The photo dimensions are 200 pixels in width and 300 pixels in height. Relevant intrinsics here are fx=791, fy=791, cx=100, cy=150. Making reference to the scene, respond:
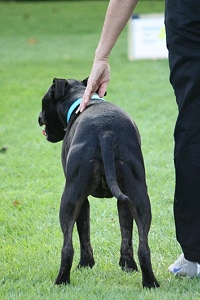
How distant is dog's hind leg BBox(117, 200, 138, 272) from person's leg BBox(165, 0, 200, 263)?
290 mm

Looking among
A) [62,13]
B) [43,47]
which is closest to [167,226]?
[43,47]

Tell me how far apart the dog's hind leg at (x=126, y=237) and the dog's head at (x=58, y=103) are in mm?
784

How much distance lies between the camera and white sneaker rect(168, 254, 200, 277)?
4.63 meters

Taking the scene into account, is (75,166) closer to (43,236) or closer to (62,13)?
(43,236)

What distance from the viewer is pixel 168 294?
13.7ft

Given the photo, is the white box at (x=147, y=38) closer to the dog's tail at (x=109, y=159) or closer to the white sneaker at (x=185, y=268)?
the white sneaker at (x=185, y=268)

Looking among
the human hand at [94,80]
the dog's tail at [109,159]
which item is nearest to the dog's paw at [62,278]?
the dog's tail at [109,159]

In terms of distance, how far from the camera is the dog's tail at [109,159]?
4207mm

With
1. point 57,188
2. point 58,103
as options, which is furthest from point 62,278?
point 57,188

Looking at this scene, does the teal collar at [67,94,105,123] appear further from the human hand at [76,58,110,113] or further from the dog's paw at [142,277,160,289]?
the dog's paw at [142,277,160,289]

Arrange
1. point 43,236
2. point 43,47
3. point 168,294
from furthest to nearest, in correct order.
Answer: point 43,47 < point 43,236 < point 168,294

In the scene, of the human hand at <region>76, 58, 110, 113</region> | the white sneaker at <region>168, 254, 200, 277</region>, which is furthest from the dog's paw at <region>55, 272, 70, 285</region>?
the human hand at <region>76, 58, 110, 113</region>

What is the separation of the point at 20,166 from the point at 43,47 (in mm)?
11782

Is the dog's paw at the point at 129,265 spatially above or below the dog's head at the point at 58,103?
below
